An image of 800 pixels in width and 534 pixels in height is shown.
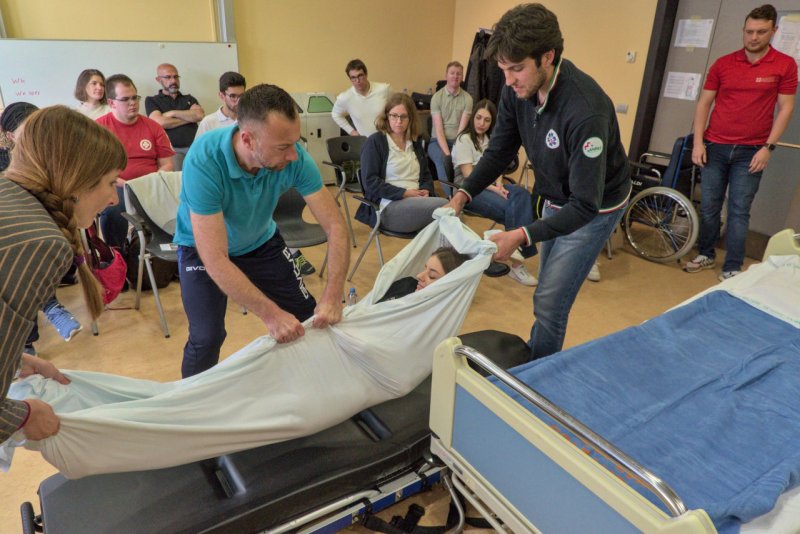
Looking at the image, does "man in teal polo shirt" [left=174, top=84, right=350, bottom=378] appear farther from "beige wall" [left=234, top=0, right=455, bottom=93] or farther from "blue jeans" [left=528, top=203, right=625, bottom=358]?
"beige wall" [left=234, top=0, right=455, bottom=93]

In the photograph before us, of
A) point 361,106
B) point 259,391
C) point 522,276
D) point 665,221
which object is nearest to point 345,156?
point 361,106

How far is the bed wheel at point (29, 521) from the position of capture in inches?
52.9

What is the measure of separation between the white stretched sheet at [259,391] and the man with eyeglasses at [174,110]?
322 cm

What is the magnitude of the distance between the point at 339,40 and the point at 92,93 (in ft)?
8.89

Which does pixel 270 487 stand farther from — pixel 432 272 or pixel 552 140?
pixel 552 140

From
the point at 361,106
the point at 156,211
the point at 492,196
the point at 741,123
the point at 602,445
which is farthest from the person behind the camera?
the point at 361,106

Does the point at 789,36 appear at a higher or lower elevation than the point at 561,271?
higher

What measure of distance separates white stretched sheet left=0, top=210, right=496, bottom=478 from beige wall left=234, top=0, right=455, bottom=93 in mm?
4107

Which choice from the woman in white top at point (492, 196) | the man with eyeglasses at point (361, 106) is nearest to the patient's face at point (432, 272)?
the woman in white top at point (492, 196)

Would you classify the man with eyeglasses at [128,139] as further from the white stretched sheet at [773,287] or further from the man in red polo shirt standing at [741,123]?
the man in red polo shirt standing at [741,123]

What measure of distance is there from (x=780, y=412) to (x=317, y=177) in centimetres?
163

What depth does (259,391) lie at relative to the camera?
1.46 m

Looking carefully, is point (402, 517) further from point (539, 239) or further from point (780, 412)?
point (780, 412)

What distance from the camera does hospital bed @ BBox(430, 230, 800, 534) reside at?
3.62 ft
